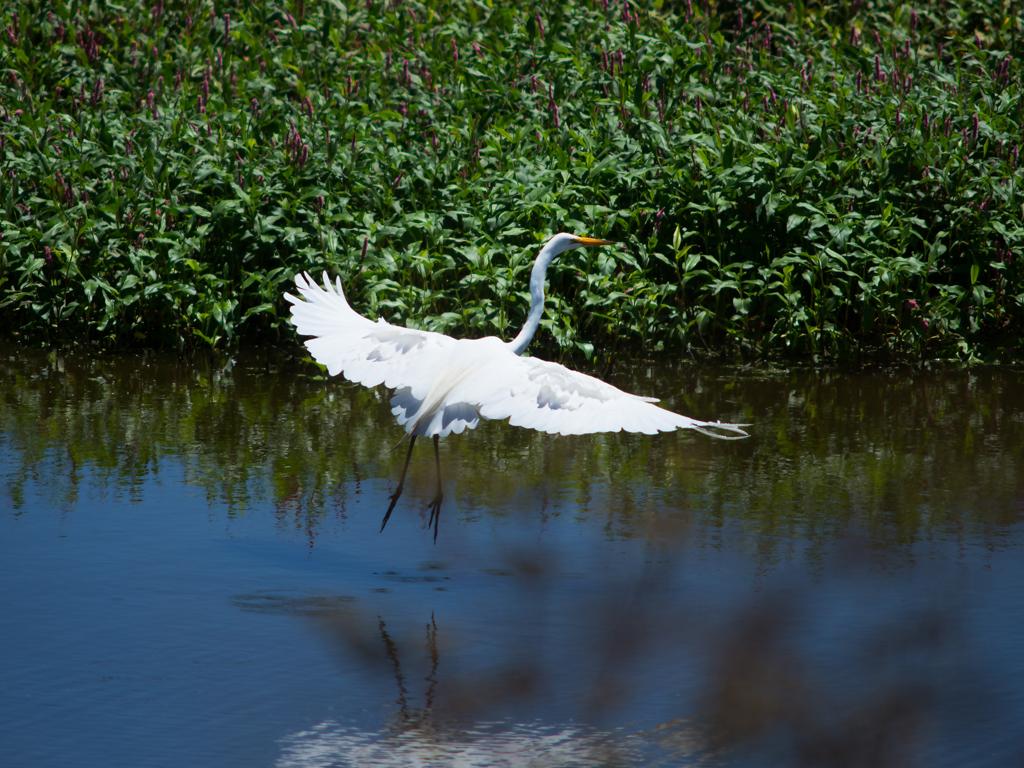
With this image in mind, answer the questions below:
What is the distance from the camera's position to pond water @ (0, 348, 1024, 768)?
14.5 ft

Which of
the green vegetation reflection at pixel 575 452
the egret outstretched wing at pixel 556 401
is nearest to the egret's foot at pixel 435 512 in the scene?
the green vegetation reflection at pixel 575 452

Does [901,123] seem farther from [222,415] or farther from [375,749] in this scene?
[375,749]

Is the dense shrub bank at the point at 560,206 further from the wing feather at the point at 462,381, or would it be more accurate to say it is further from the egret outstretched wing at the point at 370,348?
the wing feather at the point at 462,381

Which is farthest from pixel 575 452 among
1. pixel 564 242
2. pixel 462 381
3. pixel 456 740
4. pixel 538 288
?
pixel 456 740

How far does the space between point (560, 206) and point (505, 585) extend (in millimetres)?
4241

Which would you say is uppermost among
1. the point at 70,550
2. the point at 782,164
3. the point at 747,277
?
the point at 782,164

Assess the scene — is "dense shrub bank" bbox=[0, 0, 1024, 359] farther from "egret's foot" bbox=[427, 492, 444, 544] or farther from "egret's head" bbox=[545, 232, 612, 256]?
"egret's foot" bbox=[427, 492, 444, 544]

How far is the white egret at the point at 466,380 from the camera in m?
5.60

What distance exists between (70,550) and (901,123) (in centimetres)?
633

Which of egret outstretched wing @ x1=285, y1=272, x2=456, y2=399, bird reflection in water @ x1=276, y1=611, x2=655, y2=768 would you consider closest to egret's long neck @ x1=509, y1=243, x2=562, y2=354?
egret outstretched wing @ x1=285, y1=272, x2=456, y2=399

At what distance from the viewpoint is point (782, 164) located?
9461 millimetres

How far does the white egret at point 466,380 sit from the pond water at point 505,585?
497 mm

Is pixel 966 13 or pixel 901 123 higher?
pixel 966 13

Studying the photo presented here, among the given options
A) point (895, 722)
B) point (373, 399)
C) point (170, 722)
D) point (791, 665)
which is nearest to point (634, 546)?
point (791, 665)
